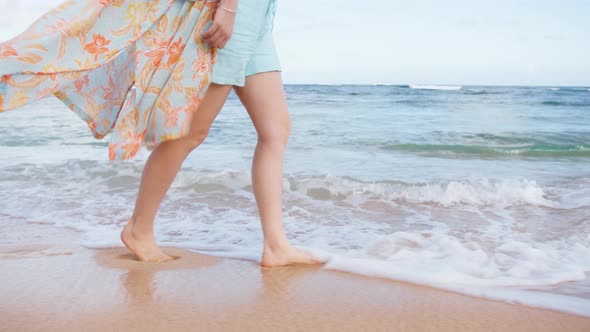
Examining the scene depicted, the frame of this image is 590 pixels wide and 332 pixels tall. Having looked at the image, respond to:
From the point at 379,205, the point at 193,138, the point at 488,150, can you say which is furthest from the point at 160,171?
the point at 488,150

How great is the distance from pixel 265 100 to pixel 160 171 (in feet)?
1.62

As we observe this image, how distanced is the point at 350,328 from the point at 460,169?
458 centimetres

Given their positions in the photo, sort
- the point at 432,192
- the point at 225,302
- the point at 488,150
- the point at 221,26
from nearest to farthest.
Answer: the point at 225,302, the point at 221,26, the point at 432,192, the point at 488,150

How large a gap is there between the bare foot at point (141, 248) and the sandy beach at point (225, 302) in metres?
0.05

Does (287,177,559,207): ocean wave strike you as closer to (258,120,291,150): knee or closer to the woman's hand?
(258,120,291,150): knee

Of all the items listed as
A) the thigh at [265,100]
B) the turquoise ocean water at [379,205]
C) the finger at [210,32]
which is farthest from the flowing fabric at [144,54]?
the turquoise ocean water at [379,205]

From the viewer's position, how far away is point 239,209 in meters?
4.21

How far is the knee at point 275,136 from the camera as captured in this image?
2508 mm

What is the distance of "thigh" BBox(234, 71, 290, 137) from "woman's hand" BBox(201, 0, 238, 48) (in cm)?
21

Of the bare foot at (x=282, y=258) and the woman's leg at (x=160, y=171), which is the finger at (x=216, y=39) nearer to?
the woman's leg at (x=160, y=171)

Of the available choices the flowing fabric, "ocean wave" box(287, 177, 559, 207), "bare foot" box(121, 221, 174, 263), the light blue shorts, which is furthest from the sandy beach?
"ocean wave" box(287, 177, 559, 207)

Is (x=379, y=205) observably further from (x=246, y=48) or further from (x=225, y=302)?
(x=225, y=302)

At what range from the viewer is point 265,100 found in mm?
2449

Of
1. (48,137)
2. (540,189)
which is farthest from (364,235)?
(48,137)
